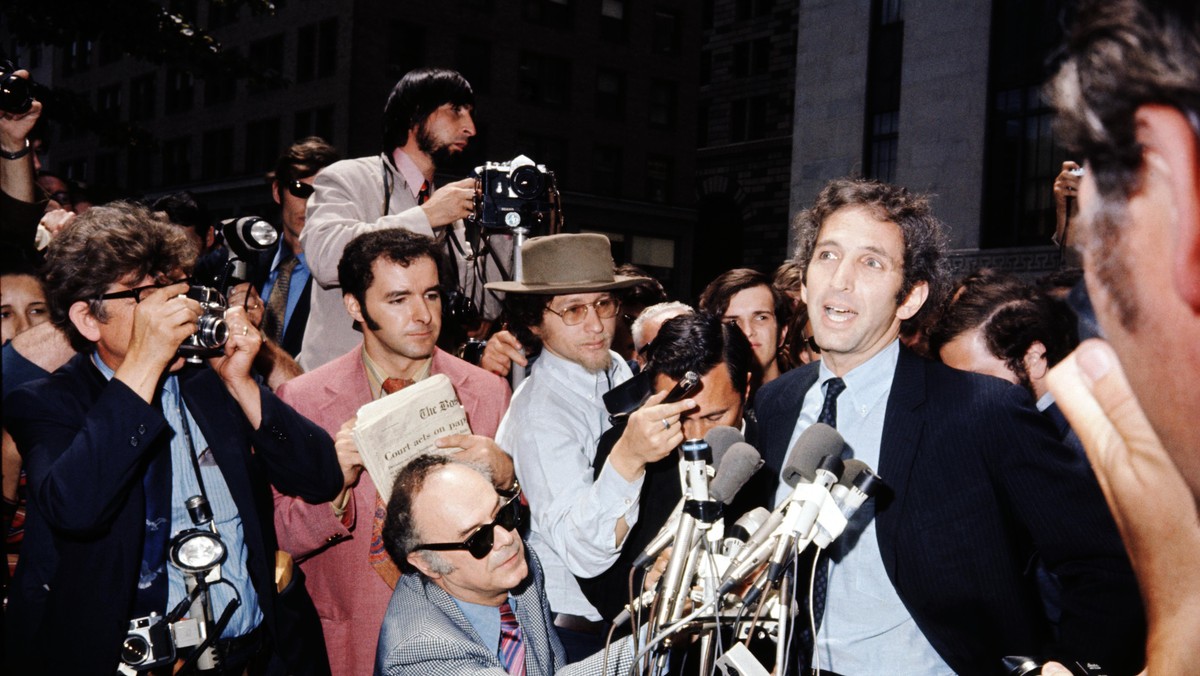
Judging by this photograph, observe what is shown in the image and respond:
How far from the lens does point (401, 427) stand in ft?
11.2

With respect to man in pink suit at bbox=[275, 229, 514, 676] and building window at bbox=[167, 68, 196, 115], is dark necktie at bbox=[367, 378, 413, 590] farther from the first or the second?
building window at bbox=[167, 68, 196, 115]

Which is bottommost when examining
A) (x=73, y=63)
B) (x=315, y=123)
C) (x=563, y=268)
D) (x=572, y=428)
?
(x=572, y=428)

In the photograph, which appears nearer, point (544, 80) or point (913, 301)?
point (913, 301)

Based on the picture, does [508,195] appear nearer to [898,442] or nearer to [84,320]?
[84,320]

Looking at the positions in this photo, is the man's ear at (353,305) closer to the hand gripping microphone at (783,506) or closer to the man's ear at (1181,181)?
the hand gripping microphone at (783,506)

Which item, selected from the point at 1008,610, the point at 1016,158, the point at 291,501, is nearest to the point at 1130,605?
the point at 1008,610

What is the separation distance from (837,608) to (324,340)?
286 cm

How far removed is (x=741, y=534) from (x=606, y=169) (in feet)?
111

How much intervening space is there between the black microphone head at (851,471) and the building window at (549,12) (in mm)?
33690

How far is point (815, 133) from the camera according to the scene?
14.3m

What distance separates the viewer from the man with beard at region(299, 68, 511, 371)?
421cm

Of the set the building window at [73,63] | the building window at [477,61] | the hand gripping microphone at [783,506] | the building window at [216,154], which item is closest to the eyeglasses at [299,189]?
the hand gripping microphone at [783,506]

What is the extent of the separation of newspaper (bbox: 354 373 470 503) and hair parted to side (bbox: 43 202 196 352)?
78 centimetres

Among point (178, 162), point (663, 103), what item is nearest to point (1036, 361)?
point (663, 103)
